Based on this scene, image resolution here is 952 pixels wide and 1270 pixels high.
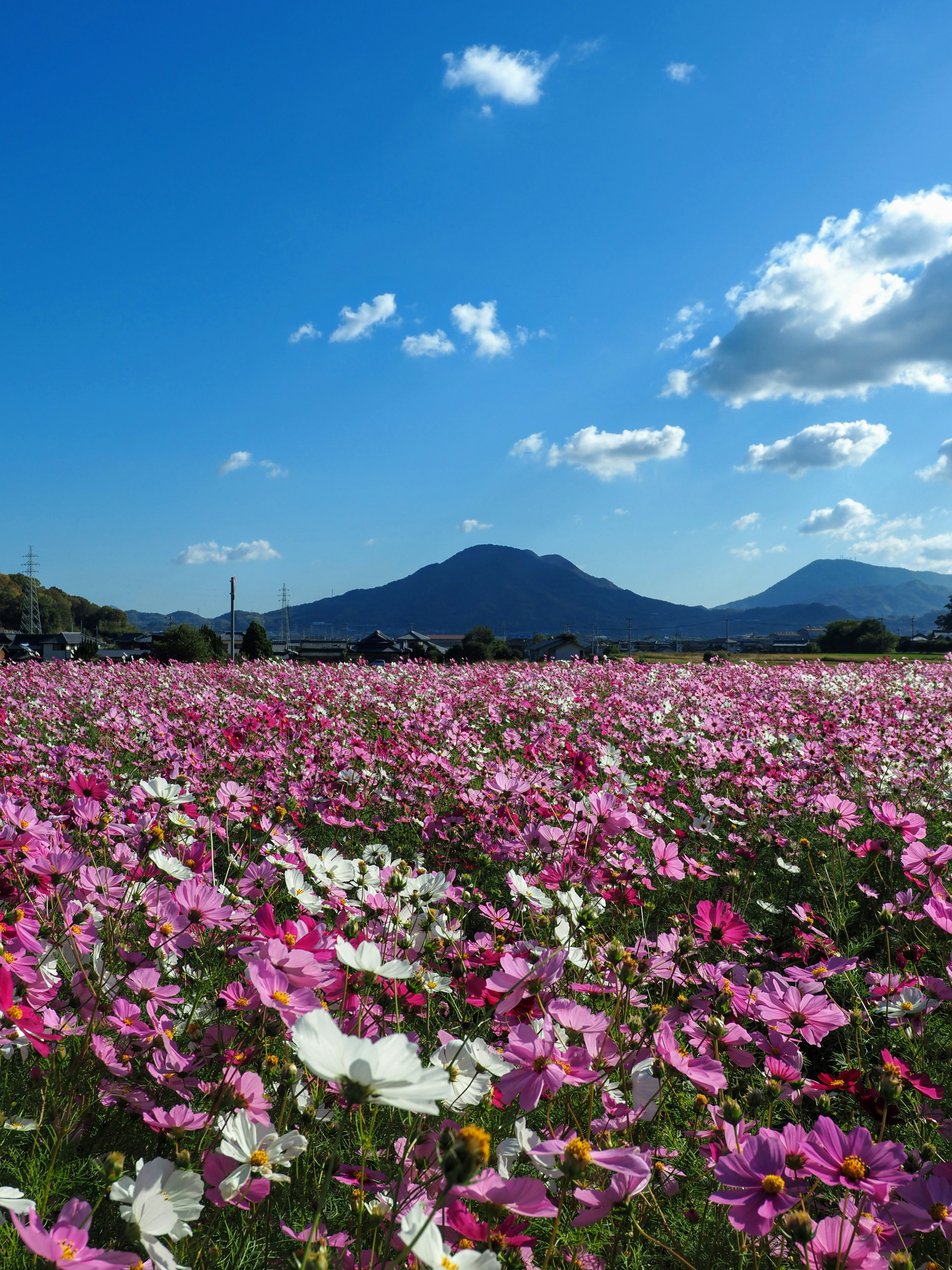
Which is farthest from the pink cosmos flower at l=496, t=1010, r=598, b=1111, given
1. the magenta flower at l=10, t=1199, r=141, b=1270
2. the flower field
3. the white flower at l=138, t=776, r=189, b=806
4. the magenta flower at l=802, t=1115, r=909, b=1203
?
the white flower at l=138, t=776, r=189, b=806

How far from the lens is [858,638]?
45.9 m

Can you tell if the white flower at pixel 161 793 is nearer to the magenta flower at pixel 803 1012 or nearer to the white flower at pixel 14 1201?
the white flower at pixel 14 1201

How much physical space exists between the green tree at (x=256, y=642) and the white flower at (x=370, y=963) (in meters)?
24.8

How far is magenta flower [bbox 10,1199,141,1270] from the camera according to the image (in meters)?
0.59

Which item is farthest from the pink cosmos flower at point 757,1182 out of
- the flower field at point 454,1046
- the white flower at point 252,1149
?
the white flower at point 252,1149

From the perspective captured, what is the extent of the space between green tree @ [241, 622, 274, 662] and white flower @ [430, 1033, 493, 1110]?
971 inches

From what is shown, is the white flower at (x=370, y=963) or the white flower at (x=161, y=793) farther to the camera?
the white flower at (x=161, y=793)

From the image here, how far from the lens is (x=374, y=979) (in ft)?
3.68

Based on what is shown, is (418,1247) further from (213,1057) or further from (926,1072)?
(926,1072)

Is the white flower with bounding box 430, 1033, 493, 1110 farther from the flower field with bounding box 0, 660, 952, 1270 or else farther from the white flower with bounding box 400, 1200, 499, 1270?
the white flower with bounding box 400, 1200, 499, 1270

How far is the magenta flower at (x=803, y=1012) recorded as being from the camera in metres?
1.13

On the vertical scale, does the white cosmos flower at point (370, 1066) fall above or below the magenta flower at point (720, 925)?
above

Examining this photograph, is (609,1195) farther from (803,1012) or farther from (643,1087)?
(803,1012)

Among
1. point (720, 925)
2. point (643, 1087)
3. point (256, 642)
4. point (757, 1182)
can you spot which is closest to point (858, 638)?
point (256, 642)
